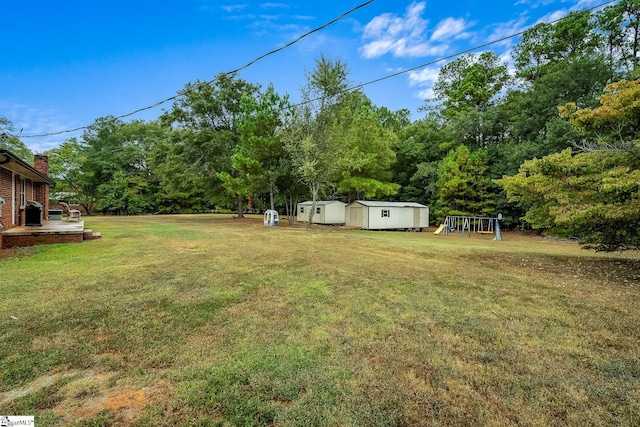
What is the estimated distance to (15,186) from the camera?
34.9 ft

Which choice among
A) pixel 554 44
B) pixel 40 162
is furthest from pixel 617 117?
pixel 554 44

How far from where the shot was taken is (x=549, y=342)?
304cm

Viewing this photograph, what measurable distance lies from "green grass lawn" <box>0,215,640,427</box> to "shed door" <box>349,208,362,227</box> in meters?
15.4

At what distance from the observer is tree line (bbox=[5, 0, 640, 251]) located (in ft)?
58.4

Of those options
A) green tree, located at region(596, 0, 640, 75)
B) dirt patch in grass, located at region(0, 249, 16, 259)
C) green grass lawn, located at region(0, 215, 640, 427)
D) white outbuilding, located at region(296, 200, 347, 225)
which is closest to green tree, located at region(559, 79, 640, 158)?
green grass lawn, located at region(0, 215, 640, 427)

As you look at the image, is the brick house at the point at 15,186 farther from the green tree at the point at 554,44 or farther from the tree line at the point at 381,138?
the green tree at the point at 554,44

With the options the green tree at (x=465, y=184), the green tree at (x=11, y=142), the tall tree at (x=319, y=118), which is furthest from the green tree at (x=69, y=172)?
the green tree at (x=465, y=184)

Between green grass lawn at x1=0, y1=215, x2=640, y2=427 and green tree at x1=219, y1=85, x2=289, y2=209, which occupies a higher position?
green tree at x1=219, y1=85, x2=289, y2=209

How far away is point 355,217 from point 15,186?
17.1 metres

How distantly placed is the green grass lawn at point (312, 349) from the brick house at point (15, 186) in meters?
Answer: 4.81

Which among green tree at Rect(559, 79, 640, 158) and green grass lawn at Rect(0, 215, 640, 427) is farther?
green tree at Rect(559, 79, 640, 158)

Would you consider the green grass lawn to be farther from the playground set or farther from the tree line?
the playground set

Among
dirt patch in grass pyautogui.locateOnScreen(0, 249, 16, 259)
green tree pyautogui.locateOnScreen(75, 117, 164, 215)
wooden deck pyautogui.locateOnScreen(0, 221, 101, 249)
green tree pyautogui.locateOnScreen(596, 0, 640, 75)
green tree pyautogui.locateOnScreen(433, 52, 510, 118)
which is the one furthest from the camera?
green tree pyautogui.locateOnScreen(75, 117, 164, 215)

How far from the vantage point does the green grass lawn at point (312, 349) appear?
1982 millimetres
